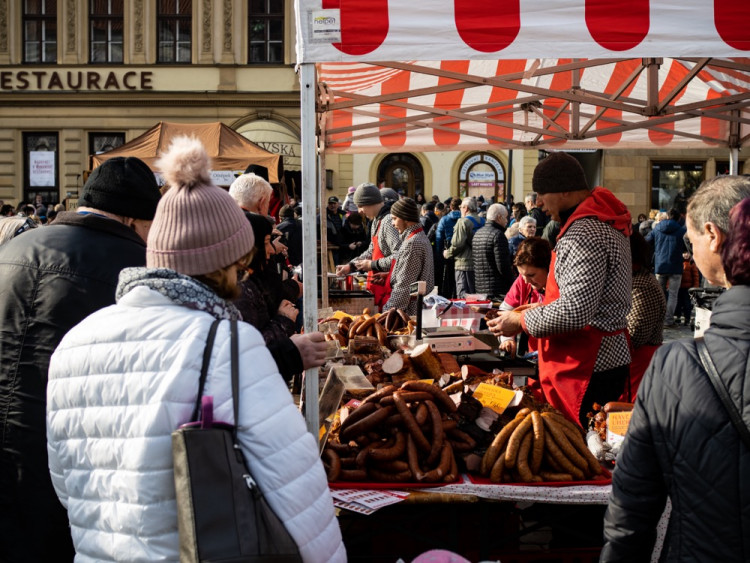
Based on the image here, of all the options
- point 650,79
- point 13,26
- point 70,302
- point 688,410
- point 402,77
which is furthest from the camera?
point 13,26

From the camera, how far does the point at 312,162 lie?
9.69 feet

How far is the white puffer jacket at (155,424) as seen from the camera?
159 centimetres

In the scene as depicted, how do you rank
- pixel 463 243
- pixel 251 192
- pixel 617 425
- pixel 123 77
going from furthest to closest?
pixel 123 77 → pixel 463 243 → pixel 251 192 → pixel 617 425

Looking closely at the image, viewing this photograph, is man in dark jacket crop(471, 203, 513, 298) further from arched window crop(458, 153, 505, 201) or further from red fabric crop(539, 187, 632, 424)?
arched window crop(458, 153, 505, 201)

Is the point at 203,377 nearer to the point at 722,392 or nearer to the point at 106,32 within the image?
the point at 722,392

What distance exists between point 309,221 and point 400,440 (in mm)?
931

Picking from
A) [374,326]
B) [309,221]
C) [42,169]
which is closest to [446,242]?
[374,326]

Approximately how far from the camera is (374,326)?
516 centimetres

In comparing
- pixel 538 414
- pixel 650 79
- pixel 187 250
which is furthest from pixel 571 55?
pixel 650 79

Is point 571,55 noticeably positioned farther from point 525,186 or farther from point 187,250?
point 525,186

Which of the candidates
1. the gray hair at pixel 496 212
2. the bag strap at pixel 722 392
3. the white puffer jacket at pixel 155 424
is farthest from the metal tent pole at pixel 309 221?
the gray hair at pixel 496 212

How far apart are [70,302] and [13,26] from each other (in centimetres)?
2567

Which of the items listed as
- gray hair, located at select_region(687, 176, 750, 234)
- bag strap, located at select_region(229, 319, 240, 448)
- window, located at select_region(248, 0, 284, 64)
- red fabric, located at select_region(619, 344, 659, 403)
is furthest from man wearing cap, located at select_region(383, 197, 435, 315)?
window, located at select_region(248, 0, 284, 64)

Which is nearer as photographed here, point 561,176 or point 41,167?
point 561,176
